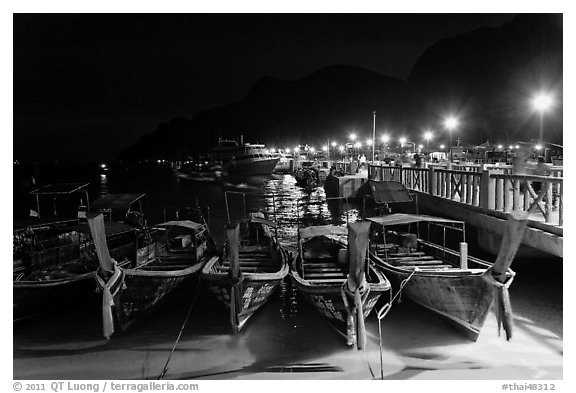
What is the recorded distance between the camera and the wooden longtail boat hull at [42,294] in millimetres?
9508

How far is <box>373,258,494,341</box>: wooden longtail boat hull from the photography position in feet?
26.7

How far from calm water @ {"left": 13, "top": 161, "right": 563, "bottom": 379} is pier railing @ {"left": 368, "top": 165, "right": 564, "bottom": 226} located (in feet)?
7.89

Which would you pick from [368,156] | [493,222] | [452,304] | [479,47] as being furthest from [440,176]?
[479,47]

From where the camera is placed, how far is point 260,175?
72.2 meters

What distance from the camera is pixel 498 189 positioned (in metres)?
12.8

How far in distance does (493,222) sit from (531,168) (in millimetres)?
5186

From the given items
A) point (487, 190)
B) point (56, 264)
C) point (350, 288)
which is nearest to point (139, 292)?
point (56, 264)

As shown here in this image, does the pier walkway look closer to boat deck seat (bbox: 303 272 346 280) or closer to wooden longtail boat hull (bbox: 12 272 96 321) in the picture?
boat deck seat (bbox: 303 272 346 280)

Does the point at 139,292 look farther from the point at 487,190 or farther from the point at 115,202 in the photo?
the point at 487,190

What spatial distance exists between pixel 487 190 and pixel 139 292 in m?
10.7

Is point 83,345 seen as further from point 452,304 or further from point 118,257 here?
point 452,304

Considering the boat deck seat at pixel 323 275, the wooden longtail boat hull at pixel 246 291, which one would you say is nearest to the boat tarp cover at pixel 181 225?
the wooden longtail boat hull at pixel 246 291

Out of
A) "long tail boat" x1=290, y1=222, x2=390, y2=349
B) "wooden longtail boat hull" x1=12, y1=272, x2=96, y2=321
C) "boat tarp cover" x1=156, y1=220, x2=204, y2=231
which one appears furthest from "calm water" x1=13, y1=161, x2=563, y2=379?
"boat tarp cover" x1=156, y1=220, x2=204, y2=231

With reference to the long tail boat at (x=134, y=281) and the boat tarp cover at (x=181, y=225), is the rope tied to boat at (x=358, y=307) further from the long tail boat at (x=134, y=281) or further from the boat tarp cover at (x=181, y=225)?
the boat tarp cover at (x=181, y=225)
